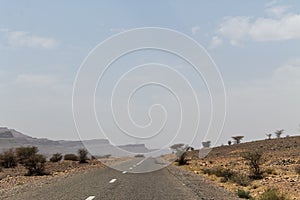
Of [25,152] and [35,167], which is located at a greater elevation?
[25,152]

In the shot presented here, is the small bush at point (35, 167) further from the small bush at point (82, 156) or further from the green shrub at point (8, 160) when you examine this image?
the small bush at point (82, 156)

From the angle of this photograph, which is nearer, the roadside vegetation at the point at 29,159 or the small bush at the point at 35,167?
the small bush at the point at 35,167

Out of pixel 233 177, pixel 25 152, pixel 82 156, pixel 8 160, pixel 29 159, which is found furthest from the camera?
pixel 82 156

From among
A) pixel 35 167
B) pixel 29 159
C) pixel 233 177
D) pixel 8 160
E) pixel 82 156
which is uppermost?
pixel 82 156

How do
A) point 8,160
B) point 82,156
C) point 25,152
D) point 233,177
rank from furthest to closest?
point 82,156, point 8,160, point 25,152, point 233,177

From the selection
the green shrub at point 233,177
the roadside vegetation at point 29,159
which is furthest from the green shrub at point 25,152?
the green shrub at point 233,177

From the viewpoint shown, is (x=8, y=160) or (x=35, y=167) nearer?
(x=35, y=167)

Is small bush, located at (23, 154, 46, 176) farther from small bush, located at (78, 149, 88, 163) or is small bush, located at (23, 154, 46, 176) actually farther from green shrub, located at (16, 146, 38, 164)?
small bush, located at (78, 149, 88, 163)

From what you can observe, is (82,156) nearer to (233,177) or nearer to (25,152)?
(25,152)

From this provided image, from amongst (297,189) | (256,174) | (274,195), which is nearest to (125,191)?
(274,195)

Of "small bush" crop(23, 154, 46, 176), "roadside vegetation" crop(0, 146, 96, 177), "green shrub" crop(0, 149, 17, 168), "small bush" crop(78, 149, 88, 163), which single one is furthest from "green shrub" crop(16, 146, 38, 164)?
"small bush" crop(78, 149, 88, 163)

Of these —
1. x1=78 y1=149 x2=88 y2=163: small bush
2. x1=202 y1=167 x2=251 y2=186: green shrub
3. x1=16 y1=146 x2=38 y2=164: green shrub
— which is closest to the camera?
x1=202 y1=167 x2=251 y2=186: green shrub

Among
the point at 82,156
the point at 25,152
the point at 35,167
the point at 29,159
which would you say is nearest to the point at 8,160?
the point at 25,152

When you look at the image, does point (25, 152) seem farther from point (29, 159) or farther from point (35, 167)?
point (35, 167)
